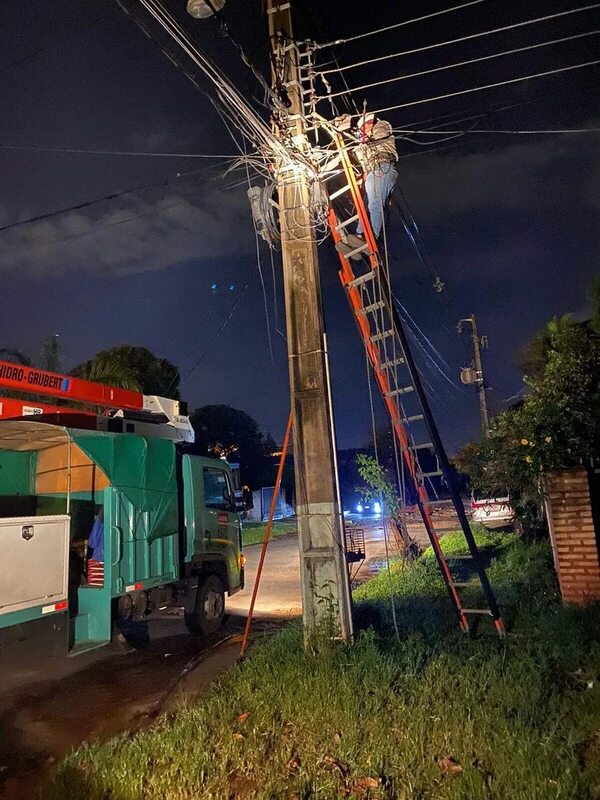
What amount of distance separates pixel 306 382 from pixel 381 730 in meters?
3.36

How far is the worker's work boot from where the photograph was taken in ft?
24.1

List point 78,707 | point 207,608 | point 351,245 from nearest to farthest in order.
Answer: point 78,707, point 351,245, point 207,608

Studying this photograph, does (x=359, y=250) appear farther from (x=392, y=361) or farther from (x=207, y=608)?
(x=207, y=608)

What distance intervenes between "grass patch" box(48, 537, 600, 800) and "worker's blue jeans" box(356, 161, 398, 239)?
195 inches

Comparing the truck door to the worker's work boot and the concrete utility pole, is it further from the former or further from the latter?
the worker's work boot

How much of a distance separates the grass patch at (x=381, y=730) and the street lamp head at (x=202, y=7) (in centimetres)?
621

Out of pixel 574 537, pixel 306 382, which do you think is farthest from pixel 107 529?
pixel 574 537

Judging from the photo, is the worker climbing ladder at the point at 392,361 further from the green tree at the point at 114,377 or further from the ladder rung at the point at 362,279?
the green tree at the point at 114,377

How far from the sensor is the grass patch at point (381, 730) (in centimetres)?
365

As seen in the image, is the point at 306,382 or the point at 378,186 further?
the point at 378,186

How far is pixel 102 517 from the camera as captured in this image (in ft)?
25.0

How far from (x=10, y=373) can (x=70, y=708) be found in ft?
13.5

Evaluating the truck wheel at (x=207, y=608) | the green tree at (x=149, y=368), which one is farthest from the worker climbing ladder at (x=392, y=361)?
the green tree at (x=149, y=368)

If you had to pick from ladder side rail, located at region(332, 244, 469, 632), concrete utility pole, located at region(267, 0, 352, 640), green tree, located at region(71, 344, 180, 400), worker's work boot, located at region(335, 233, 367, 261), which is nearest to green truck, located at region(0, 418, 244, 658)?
concrete utility pole, located at region(267, 0, 352, 640)
